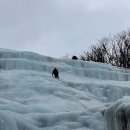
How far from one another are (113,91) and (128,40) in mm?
24907

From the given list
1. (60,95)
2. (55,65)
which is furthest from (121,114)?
(55,65)

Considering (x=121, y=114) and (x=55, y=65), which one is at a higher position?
(x=55, y=65)

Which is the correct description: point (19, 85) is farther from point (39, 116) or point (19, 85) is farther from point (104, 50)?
point (104, 50)

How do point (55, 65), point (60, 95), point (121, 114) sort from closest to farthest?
1. point (121, 114)
2. point (60, 95)
3. point (55, 65)

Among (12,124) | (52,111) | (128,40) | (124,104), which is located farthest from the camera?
(128,40)

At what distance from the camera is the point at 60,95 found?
74.0ft

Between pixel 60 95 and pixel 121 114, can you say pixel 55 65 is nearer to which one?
pixel 60 95

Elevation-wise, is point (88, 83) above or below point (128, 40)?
below

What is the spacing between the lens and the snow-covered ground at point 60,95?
604 inches

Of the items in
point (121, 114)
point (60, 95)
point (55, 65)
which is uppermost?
point (55, 65)

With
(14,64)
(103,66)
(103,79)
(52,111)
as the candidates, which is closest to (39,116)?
(52,111)

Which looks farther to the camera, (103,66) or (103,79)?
(103,66)

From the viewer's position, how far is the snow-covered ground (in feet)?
50.3

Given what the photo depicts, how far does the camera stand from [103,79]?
2958 centimetres
